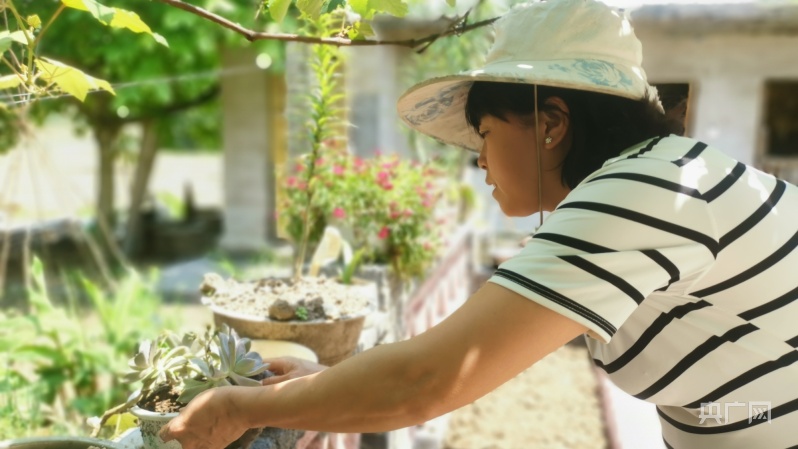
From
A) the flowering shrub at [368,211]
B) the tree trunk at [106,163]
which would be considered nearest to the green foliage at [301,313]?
the flowering shrub at [368,211]

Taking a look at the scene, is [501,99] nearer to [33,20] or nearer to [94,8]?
[94,8]

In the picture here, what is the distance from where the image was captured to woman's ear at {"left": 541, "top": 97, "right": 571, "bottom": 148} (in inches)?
55.4

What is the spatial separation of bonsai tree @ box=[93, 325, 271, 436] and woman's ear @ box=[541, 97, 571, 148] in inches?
31.3

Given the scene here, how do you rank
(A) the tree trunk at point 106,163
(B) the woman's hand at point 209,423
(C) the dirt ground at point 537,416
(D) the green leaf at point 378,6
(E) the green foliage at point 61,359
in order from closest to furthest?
(B) the woman's hand at point 209,423 < (D) the green leaf at point 378,6 < (E) the green foliage at point 61,359 < (C) the dirt ground at point 537,416 < (A) the tree trunk at point 106,163

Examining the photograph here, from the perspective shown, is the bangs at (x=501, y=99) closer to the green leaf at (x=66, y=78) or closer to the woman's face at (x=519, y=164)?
the woman's face at (x=519, y=164)

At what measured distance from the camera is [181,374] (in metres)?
1.70

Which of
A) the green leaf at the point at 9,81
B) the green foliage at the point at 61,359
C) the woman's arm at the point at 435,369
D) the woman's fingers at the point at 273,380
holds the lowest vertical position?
the green foliage at the point at 61,359

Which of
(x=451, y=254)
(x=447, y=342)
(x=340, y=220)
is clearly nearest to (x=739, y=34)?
(x=451, y=254)

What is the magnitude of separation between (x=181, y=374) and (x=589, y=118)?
3.58 feet

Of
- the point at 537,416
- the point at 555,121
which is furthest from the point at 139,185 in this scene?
the point at 555,121

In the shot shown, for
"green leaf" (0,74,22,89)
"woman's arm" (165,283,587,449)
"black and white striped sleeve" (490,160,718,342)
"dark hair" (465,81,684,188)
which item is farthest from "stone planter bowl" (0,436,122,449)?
"dark hair" (465,81,684,188)

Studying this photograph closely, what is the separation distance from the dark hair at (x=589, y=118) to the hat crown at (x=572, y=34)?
0.07m

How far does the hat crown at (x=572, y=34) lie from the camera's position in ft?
4.53

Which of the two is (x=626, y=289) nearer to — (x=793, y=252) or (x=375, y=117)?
(x=793, y=252)
